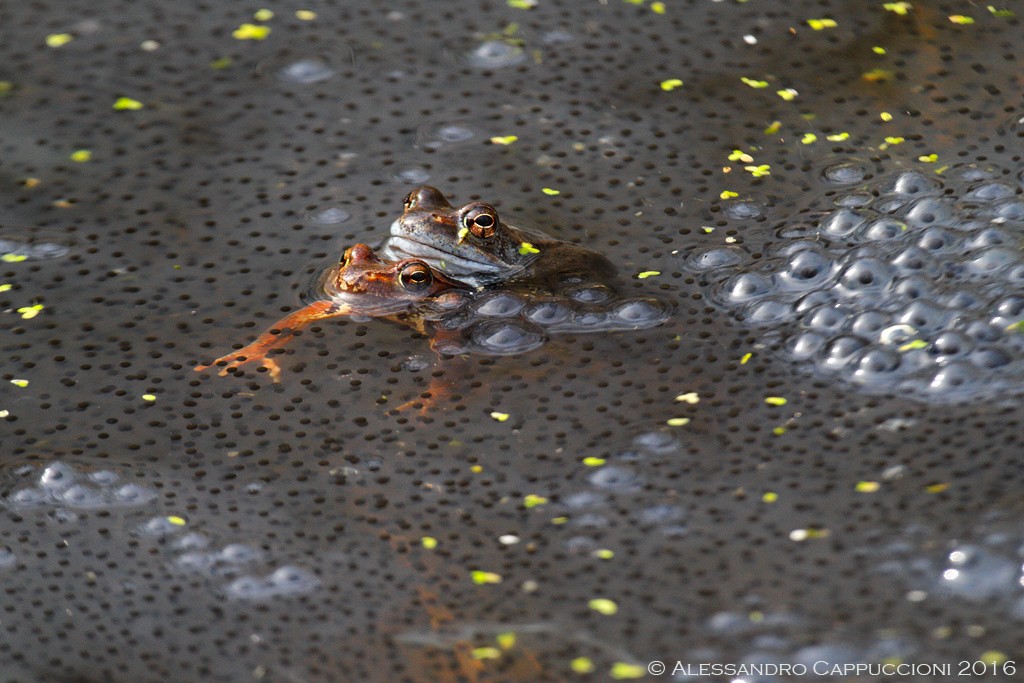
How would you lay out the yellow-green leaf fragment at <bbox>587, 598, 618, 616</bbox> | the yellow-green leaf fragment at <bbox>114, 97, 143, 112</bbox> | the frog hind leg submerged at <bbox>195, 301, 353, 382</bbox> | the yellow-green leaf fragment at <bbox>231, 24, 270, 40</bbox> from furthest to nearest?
1. the yellow-green leaf fragment at <bbox>231, 24, 270, 40</bbox>
2. the yellow-green leaf fragment at <bbox>114, 97, 143, 112</bbox>
3. the frog hind leg submerged at <bbox>195, 301, 353, 382</bbox>
4. the yellow-green leaf fragment at <bbox>587, 598, 618, 616</bbox>

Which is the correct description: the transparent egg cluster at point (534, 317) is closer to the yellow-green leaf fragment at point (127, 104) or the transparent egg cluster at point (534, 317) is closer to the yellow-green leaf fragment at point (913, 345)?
the yellow-green leaf fragment at point (913, 345)

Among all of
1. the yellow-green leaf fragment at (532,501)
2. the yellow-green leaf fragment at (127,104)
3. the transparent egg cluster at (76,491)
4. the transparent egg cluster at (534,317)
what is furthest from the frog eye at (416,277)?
the yellow-green leaf fragment at (127,104)

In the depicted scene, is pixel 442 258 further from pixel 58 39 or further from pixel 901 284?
pixel 58 39

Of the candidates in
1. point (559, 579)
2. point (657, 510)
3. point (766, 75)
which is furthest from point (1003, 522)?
point (766, 75)

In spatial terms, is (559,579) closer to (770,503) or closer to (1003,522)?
(770,503)

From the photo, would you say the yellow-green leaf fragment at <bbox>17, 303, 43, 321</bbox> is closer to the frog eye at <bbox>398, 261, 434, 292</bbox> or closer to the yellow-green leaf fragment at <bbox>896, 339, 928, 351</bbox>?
the frog eye at <bbox>398, 261, 434, 292</bbox>

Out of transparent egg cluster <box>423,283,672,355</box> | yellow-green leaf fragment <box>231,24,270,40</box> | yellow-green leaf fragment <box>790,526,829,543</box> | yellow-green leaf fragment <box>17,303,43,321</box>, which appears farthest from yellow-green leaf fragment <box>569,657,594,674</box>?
yellow-green leaf fragment <box>231,24,270,40</box>
